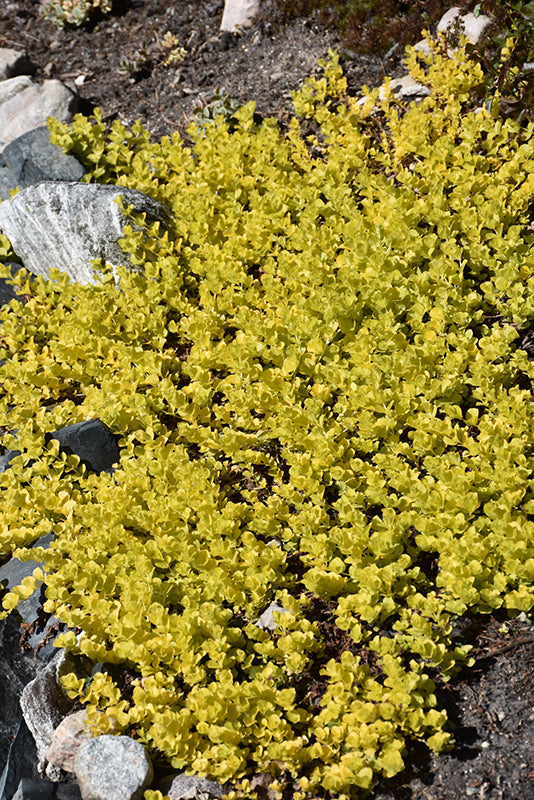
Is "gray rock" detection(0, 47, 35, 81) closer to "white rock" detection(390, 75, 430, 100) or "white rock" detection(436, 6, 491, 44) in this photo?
"white rock" detection(390, 75, 430, 100)

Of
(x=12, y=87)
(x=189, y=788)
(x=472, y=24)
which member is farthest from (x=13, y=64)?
(x=189, y=788)

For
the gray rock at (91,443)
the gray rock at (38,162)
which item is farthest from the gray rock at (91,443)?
the gray rock at (38,162)

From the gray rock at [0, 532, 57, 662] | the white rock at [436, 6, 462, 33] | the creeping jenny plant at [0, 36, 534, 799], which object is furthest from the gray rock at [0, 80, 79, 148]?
the gray rock at [0, 532, 57, 662]

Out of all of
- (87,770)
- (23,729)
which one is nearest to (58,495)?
(23,729)

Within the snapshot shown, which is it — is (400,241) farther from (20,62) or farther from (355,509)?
(20,62)

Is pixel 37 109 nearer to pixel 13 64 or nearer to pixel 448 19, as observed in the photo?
pixel 13 64
